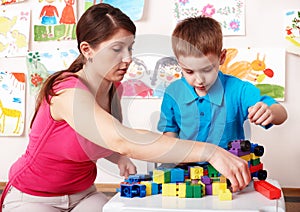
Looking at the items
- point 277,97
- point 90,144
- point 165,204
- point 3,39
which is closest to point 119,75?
point 90,144

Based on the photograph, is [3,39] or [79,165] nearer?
[79,165]

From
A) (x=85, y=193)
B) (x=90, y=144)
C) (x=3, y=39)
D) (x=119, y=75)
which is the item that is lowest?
(x=85, y=193)

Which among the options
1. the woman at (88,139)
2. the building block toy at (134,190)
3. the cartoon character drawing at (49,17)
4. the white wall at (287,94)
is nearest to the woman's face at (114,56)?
the woman at (88,139)

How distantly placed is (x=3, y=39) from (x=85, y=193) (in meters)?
0.98

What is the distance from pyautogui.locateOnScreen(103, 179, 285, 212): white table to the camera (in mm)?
626

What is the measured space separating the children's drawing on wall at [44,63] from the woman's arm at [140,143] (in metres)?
0.92

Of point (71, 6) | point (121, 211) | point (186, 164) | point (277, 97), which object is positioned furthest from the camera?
point (71, 6)

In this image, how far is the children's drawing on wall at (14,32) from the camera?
1.70 metres

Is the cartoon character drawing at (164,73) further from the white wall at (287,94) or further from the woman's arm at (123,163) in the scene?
the white wall at (287,94)

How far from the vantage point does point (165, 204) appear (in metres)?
0.65

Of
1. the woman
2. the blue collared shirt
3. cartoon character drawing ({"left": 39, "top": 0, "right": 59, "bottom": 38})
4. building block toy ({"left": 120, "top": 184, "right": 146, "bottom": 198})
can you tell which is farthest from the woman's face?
cartoon character drawing ({"left": 39, "top": 0, "right": 59, "bottom": 38})

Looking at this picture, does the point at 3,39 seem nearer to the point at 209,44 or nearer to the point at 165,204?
the point at 209,44

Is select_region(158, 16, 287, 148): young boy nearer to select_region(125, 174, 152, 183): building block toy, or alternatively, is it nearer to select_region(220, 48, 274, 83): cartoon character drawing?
select_region(125, 174, 152, 183): building block toy

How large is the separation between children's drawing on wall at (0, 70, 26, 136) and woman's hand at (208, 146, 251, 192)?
3.90 feet
